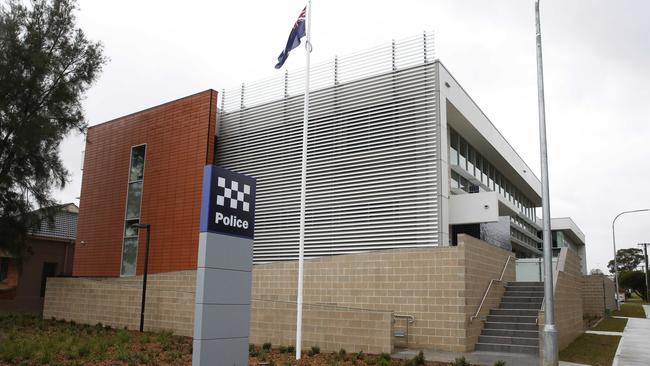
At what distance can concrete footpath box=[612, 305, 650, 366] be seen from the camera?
46.2ft

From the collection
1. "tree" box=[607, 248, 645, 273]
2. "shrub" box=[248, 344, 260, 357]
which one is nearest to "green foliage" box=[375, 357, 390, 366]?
"shrub" box=[248, 344, 260, 357]

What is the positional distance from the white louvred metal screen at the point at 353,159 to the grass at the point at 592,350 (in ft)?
16.0

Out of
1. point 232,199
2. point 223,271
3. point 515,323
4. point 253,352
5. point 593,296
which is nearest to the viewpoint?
point 223,271

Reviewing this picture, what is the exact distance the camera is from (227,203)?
980cm

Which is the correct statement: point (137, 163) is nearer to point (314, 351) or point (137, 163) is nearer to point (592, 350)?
point (314, 351)

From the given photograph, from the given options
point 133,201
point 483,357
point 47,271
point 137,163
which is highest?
point 137,163

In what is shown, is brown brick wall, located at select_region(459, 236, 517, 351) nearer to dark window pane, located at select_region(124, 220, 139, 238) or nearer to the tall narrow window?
the tall narrow window

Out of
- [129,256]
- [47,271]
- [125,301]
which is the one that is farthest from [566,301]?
[47,271]

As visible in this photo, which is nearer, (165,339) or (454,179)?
(165,339)

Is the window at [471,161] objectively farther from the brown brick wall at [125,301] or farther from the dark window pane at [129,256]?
the dark window pane at [129,256]

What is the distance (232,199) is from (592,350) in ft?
40.7

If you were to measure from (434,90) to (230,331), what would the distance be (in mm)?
10797

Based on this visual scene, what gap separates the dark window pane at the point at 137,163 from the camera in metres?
24.7

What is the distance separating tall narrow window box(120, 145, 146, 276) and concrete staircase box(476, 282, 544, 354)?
1509 cm
